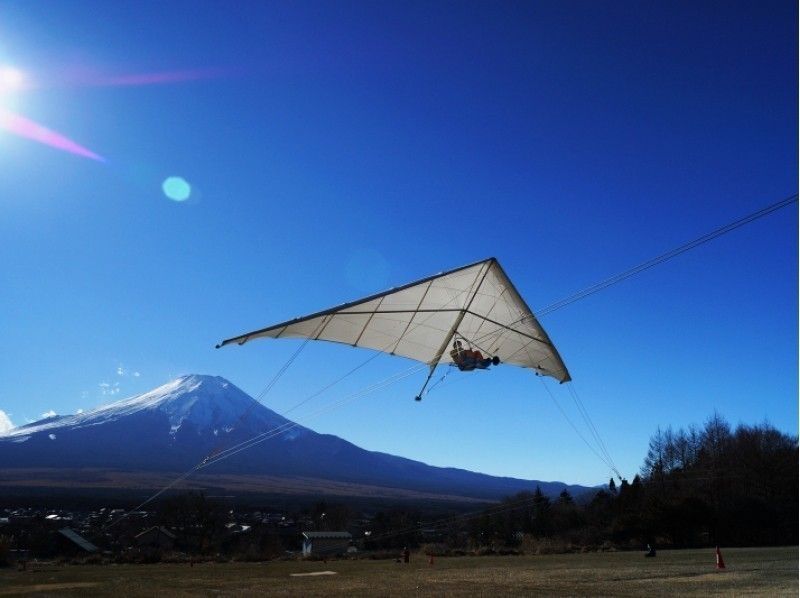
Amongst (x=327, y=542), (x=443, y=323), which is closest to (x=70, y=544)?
(x=327, y=542)

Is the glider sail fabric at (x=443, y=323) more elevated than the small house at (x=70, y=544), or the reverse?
the glider sail fabric at (x=443, y=323)

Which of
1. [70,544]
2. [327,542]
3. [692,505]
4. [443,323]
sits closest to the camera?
[443,323]

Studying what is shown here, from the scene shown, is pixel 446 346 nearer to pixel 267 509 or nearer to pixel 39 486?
pixel 267 509

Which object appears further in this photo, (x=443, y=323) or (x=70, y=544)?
(x=70, y=544)

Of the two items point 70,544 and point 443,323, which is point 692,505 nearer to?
point 443,323

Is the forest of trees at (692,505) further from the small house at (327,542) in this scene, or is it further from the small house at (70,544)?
the small house at (70,544)

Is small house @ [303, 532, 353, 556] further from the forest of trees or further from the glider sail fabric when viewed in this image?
the glider sail fabric

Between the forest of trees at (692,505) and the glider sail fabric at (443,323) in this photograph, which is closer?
the glider sail fabric at (443,323)

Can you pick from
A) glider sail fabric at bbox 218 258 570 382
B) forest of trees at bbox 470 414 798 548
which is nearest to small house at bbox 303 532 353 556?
forest of trees at bbox 470 414 798 548

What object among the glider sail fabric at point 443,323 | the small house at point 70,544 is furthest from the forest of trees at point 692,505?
the small house at point 70,544

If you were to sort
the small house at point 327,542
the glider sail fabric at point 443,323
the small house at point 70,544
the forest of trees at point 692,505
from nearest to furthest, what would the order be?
the glider sail fabric at point 443,323
the forest of trees at point 692,505
the small house at point 327,542
the small house at point 70,544
